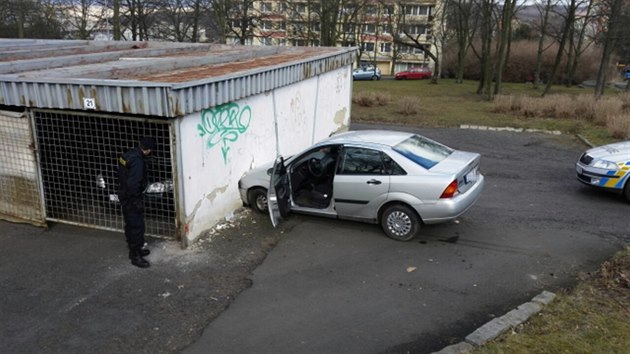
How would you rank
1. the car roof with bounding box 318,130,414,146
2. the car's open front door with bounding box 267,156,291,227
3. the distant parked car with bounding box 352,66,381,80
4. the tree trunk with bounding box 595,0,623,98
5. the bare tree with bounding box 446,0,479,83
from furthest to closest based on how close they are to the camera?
the distant parked car with bounding box 352,66,381,80
the bare tree with bounding box 446,0,479,83
the tree trunk with bounding box 595,0,623,98
the car roof with bounding box 318,130,414,146
the car's open front door with bounding box 267,156,291,227

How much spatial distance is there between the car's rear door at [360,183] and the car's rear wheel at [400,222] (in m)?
0.19

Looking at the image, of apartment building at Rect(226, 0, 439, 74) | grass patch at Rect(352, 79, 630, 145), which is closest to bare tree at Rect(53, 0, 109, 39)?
apartment building at Rect(226, 0, 439, 74)

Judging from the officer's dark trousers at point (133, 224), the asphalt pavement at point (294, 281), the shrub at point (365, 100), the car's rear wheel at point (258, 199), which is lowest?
→ the shrub at point (365, 100)

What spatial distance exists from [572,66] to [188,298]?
150 ft

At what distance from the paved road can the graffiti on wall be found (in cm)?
174

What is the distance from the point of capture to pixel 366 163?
24.5 feet

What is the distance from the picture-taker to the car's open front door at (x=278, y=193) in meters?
7.48

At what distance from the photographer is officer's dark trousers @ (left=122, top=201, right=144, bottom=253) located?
6.28m

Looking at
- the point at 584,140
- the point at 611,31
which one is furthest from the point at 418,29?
the point at 584,140

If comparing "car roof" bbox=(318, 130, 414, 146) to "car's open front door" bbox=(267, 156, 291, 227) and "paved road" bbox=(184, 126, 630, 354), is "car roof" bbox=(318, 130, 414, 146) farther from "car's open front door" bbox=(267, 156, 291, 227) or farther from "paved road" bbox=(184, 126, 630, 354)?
"paved road" bbox=(184, 126, 630, 354)

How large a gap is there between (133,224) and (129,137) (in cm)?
169

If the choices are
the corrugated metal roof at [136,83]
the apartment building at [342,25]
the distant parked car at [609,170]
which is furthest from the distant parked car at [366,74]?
the distant parked car at [609,170]

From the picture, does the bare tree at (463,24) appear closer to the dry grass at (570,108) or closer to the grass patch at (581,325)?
the dry grass at (570,108)

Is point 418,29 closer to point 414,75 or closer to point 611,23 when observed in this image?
point 414,75
